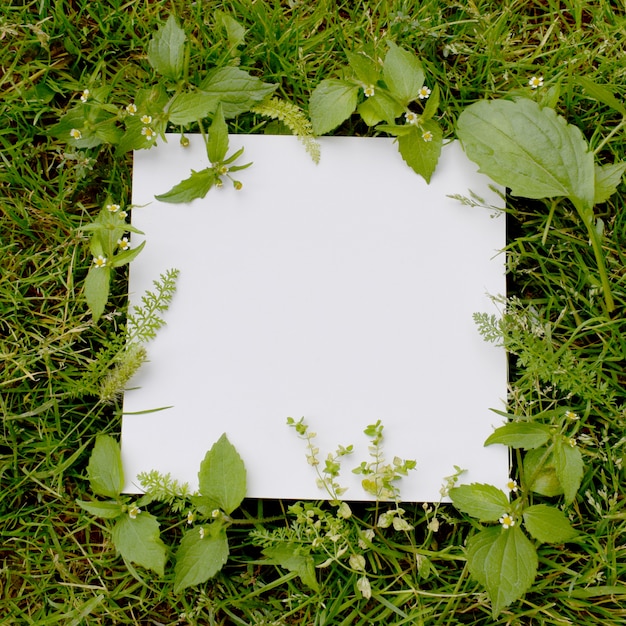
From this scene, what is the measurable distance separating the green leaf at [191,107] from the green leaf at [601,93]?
80cm

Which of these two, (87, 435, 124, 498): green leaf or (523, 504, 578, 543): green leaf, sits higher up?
(87, 435, 124, 498): green leaf

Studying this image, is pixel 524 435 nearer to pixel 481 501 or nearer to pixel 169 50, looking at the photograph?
pixel 481 501

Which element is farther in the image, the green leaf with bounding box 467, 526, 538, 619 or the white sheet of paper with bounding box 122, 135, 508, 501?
the white sheet of paper with bounding box 122, 135, 508, 501

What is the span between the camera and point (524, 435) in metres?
1.44

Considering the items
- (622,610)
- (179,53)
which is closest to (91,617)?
(622,610)

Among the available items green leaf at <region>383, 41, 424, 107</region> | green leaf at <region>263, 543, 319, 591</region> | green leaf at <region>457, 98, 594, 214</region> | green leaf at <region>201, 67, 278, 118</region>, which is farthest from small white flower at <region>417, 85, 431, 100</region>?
green leaf at <region>263, 543, 319, 591</region>

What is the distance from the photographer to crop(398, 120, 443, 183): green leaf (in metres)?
1.50

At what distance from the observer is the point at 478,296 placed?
1522 mm

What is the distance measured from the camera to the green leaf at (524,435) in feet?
4.71

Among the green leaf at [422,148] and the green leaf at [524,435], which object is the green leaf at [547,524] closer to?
the green leaf at [524,435]

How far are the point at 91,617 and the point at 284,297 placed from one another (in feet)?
2.71

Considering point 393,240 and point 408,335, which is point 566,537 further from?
point 393,240

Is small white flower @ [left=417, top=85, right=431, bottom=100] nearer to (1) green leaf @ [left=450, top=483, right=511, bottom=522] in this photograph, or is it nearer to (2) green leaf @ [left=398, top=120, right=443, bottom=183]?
(2) green leaf @ [left=398, top=120, right=443, bottom=183]

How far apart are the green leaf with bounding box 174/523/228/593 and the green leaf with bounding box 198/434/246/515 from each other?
56 mm
